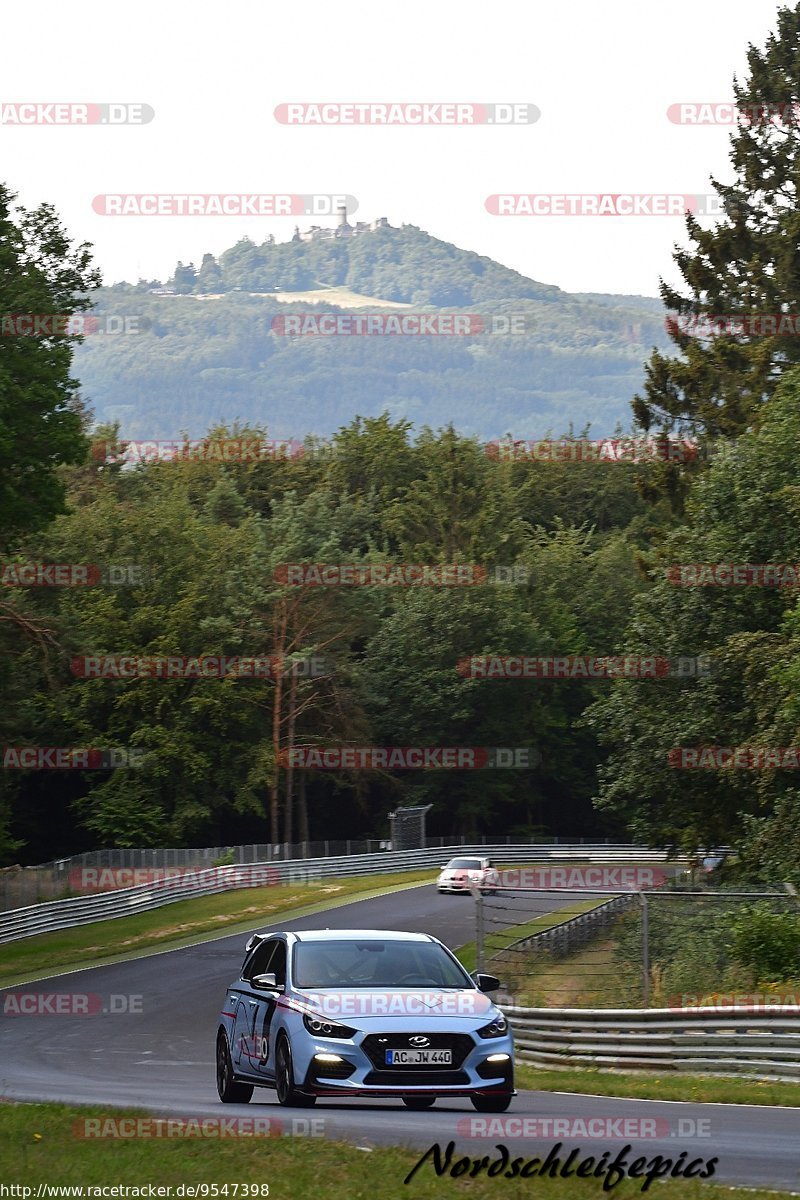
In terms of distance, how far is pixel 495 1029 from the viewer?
13.8 meters

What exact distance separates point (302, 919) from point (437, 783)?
39.4m

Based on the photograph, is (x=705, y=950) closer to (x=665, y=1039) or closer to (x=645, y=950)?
(x=645, y=950)

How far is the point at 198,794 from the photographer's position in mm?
76000

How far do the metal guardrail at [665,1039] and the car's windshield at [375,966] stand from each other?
3.95m

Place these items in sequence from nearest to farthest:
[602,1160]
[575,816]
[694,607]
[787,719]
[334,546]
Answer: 1. [602,1160]
2. [787,719]
3. [694,607]
4. [334,546]
5. [575,816]

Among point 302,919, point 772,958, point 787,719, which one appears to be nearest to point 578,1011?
point 772,958

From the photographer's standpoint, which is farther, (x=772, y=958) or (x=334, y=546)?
(x=334, y=546)

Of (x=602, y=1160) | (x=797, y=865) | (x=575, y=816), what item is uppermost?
(x=602, y=1160)

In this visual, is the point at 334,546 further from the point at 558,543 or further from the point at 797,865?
the point at 797,865

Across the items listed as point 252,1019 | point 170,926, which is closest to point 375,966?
point 252,1019

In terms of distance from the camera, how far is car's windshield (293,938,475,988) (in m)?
14.4

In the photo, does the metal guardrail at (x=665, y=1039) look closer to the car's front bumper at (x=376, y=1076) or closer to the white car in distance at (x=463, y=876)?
the car's front bumper at (x=376, y=1076)

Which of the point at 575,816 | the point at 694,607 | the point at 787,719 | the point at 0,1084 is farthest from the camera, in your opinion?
the point at 575,816

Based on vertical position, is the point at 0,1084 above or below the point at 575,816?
above
